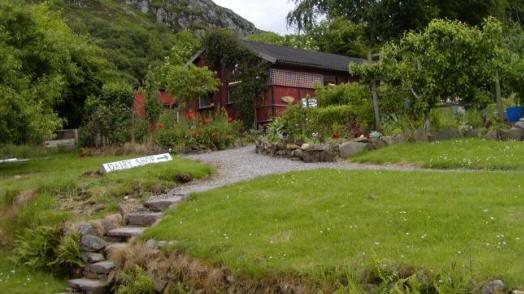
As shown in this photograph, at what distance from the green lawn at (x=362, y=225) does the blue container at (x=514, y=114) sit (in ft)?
17.3

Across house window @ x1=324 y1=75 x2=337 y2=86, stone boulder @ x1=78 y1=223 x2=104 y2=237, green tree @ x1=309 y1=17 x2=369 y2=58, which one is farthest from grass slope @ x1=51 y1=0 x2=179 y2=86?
stone boulder @ x1=78 y1=223 x2=104 y2=237

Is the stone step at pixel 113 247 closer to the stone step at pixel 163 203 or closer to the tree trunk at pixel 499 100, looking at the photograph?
the stone step at pixel 163 203

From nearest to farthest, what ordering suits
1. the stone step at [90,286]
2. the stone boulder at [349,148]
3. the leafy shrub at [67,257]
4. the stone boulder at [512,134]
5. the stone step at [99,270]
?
the stone step at [90,286] < the stone step at [99,270] < the leafy shrub at [67,257] < the stone boulder at [512,134] < the stone boulder at [349,148]

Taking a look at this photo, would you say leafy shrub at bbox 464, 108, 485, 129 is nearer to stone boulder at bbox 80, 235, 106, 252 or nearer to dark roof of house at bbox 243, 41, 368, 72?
stone boulder at bbox 80, 235, 106, 252

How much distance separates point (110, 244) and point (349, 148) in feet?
24.2

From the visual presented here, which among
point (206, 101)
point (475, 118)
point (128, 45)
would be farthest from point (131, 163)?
point (128, 45)

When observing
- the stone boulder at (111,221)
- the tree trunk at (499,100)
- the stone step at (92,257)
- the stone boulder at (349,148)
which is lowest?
the stone step at (92,257)

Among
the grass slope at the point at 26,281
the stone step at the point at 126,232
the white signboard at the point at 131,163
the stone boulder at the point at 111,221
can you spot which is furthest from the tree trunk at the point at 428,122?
the grass slope at the point at 26,281

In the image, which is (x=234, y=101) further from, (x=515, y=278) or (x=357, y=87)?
(x=515, y=278)

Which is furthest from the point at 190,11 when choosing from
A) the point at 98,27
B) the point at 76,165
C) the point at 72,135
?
the point at 76,165

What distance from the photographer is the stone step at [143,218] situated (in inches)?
316

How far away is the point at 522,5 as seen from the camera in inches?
1357

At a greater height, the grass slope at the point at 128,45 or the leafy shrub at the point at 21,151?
the grass slope at the point at 128,45

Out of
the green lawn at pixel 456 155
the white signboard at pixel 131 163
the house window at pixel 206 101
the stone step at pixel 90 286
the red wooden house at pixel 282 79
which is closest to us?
the stone step at pixel 90 286
